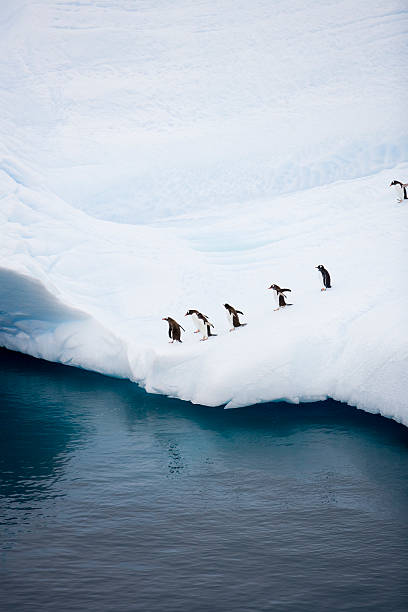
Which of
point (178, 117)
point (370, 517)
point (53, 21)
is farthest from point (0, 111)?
point (370, 517)

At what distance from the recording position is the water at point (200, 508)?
5.51 meters

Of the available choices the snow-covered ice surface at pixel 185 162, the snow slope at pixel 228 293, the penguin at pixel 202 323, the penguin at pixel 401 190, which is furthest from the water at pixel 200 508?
the penguin at pixel 401 190

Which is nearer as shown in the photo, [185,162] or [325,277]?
[325,277]

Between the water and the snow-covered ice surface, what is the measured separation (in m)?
2.42

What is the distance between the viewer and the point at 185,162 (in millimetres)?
18656

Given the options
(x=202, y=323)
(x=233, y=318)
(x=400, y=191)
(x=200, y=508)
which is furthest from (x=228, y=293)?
(x=200, y=508)

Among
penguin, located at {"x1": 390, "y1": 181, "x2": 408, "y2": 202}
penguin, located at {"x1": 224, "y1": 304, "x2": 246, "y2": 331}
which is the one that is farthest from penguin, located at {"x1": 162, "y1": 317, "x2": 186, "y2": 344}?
penguin, located at {"x1": 390, "y1": 181, "x2": 408, "y2": 202}

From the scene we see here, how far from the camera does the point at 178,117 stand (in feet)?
63.2

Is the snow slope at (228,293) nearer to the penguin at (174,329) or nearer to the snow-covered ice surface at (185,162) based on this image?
the snow-covered ice surface at (185,162)

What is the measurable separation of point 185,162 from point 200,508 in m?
13.3

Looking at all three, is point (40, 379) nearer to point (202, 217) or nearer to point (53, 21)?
point (202, 217)

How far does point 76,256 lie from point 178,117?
23.6ft

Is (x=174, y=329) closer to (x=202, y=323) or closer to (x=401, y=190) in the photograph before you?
(x=202, y=323)

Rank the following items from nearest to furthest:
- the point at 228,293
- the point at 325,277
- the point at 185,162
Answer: the point at 325,277 → the point at 228,293 → the point at 185,162
